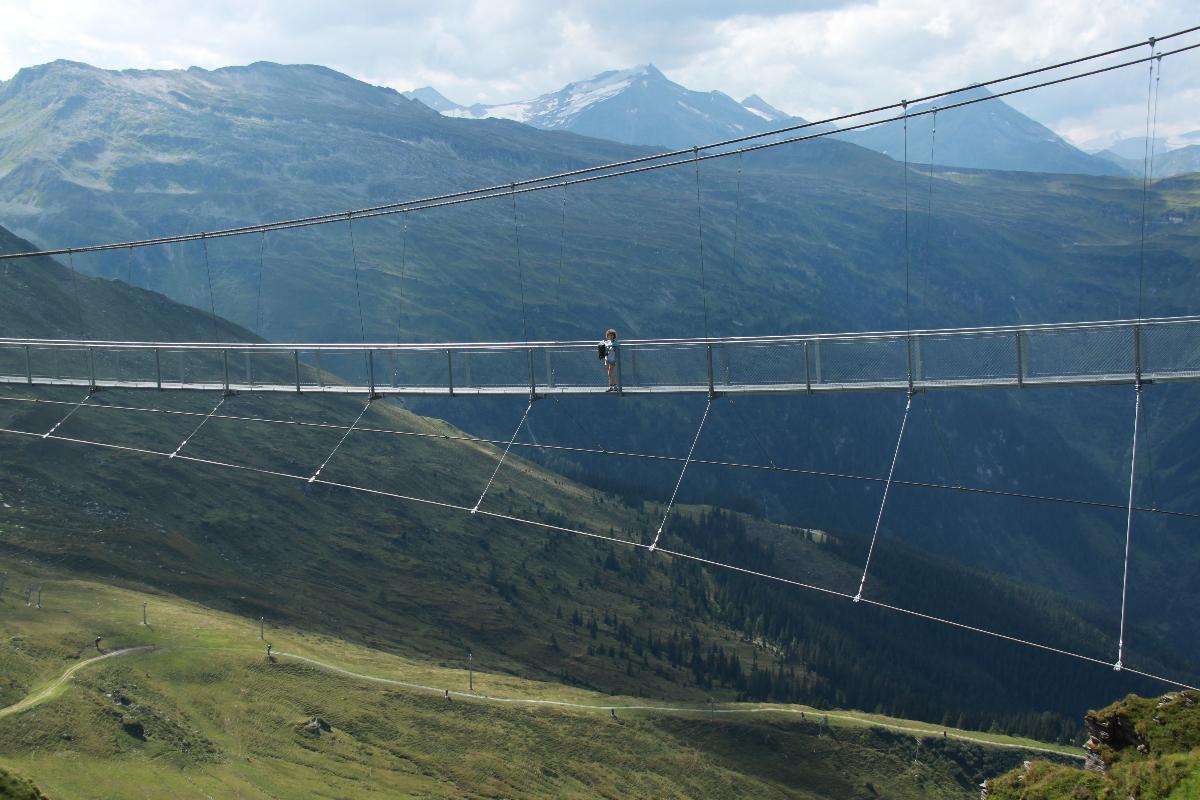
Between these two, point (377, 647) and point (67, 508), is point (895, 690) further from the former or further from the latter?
point (67, 508)

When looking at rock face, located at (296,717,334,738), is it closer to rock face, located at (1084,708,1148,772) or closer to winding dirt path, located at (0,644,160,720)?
winding dirt path, located at (0,644,160,720)

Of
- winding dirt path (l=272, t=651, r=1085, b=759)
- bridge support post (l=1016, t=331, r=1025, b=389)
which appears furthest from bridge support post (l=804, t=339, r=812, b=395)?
winding dirt path (l=272, t=651, r=1085, b=759)

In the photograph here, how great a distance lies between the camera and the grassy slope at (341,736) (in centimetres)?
5812

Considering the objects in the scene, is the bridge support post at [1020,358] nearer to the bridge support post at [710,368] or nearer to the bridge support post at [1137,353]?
the bridge support post at [1137,353]

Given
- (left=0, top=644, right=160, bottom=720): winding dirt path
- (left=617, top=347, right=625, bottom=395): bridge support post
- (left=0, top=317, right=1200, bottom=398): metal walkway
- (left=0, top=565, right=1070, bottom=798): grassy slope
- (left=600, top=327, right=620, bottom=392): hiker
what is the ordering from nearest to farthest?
(left=0, top=317, right=1200, bottom=398): metal walkway → (left=600, top=327, right=620, bottom=392): hiker → (left=617, top=347, right=625, bottom=395): bridge support post → (left=0, top=644, right=160, bottom=720): winding dirt path → (left=0, top=565, right=1070, bottom=798): grassy slope

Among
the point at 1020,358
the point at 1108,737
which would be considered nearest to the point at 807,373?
the point at 1020,358

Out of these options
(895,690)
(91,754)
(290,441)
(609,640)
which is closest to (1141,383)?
(91,754)

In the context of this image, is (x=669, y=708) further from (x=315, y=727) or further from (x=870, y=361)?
(x=870, y=361)

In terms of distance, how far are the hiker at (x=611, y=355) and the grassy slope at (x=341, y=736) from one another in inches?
1249

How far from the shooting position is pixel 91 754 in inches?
2167

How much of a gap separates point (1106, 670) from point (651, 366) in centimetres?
17817

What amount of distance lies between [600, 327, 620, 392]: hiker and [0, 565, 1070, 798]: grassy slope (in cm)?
3171

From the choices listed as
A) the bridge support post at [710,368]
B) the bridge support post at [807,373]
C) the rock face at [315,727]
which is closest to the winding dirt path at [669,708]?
the rock face at [315,727]

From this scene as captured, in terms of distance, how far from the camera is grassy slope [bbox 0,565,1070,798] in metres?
58.1
